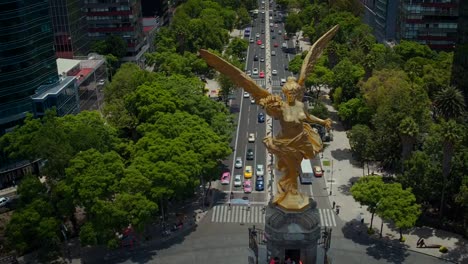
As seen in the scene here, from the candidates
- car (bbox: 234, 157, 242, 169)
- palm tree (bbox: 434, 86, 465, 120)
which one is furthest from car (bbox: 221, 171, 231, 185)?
palm tree (bbox: 434, 86, 465, 120)

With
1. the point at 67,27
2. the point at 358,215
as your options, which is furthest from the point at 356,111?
the point at 67,27

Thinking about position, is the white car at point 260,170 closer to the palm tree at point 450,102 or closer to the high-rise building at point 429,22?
the palm tree at point 450,102

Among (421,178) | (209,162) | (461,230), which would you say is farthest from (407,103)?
(209,162)

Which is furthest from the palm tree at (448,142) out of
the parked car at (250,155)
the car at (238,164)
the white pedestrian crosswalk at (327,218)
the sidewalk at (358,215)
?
the parked car at (250,155)

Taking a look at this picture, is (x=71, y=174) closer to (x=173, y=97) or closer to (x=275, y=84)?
(x=173, y=97)

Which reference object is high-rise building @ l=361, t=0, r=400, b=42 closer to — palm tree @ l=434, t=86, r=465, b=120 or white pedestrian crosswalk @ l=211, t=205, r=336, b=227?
palm tree @ l=434, t=86, r=465, b=120
